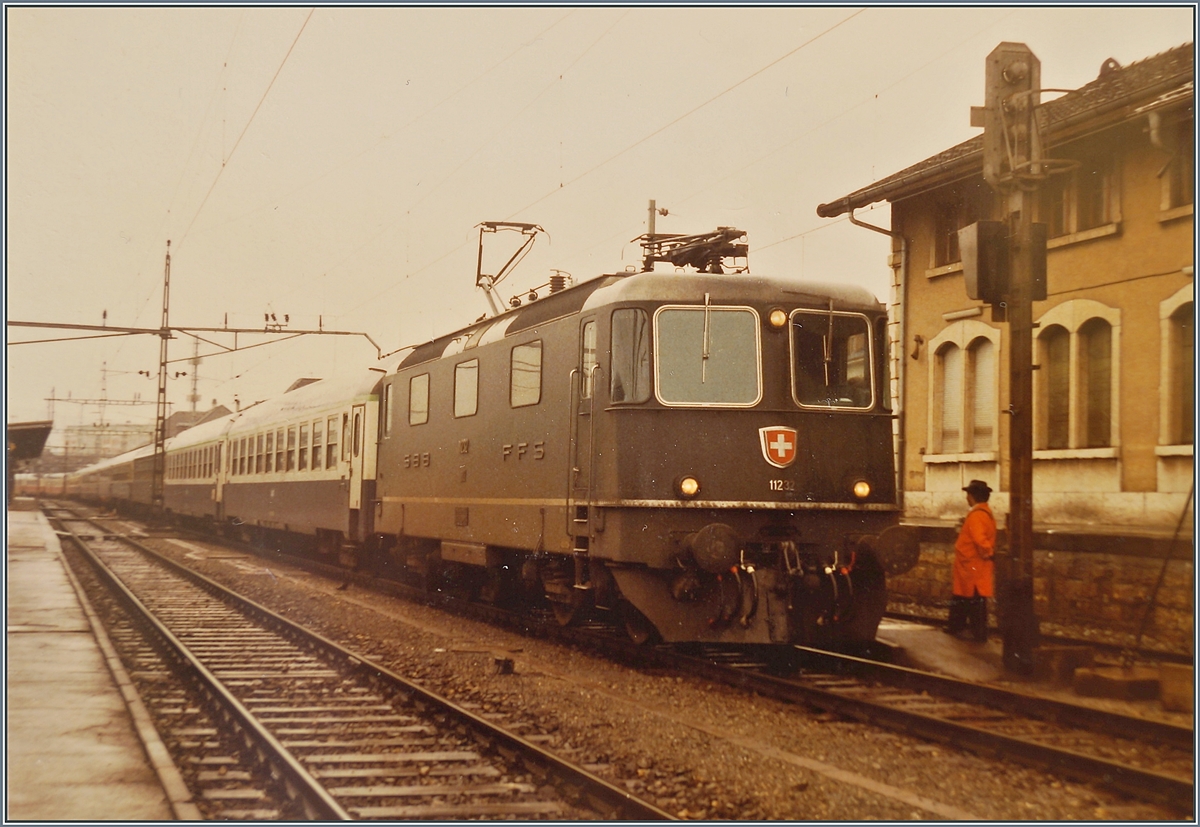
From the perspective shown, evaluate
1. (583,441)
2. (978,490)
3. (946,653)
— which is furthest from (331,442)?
(946,653)

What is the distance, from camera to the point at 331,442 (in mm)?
19281

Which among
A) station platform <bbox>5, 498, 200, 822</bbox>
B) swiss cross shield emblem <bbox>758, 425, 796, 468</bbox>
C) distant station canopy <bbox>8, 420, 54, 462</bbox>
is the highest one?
distant station canopy <bbox>8, 420, 54, 462</bbox>

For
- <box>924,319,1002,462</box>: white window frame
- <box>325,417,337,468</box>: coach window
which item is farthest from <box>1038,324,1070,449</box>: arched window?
<box>325,417,337,468</box>: coach window

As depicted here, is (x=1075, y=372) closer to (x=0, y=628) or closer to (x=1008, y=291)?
(x=1008, y=291)

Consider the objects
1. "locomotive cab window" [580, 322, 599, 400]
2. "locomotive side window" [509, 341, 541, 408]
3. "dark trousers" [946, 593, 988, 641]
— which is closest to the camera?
"locomotive cab window" [580, 322, 599, 400]

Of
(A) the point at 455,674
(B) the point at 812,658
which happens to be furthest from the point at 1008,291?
(A) the point at 455,674

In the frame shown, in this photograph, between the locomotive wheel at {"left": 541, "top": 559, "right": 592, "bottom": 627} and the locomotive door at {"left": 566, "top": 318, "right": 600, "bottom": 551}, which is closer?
the locomotive door at {"left": 566, "top": 318, "right": 600, "bottom": 551}

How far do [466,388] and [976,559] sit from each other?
583cm

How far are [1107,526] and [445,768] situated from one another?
9049 millimetres

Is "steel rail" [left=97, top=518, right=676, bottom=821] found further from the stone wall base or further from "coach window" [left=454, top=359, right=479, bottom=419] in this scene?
the stone wall base

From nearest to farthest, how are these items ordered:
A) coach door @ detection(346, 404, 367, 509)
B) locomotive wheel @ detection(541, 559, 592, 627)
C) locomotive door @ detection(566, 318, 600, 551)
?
locomotive door @ detection(566, 318, 600, 551) < locomotive wheel @ detection(541, 559, 592, 627) < coach door @ detection(346, 404, 367, 509)

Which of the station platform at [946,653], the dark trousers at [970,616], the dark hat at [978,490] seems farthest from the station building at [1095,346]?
the station platform at [946,653]

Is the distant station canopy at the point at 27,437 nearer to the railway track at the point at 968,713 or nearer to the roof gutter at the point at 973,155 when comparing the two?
the railway track at the point at 968,713

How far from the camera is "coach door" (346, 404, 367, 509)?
17.5m
